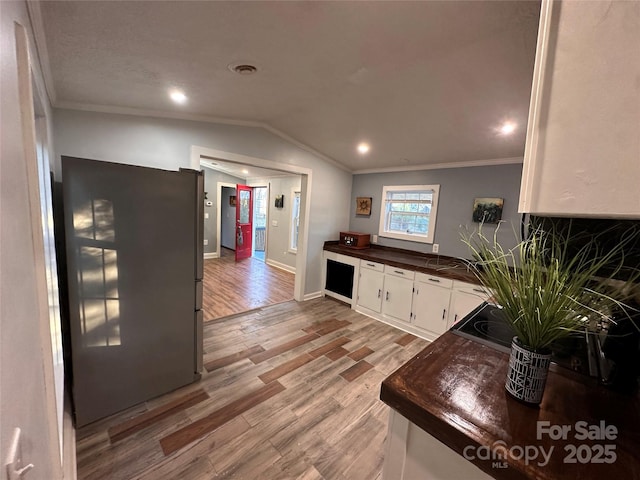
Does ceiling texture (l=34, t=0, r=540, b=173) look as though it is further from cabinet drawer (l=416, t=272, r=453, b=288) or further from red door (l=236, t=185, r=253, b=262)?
red door (l=236, t=185, r=253, b=262)

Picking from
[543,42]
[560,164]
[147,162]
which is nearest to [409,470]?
[560,164]

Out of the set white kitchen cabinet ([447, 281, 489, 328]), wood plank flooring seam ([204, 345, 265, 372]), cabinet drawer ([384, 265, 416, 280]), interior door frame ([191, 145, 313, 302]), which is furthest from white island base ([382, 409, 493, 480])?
interior door frame ([191, 145, 313, 302])

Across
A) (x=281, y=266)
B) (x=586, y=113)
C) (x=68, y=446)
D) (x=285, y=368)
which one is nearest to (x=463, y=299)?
(x=285, y=368)

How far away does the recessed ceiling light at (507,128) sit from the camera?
2248 millimetres

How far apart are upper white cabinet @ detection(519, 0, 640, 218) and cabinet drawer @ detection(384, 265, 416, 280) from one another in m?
2.72

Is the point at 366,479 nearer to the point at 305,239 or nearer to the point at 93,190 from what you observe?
the point at 93,190

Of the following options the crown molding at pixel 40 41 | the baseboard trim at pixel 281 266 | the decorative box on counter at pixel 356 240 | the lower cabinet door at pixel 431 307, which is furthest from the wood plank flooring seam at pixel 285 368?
the baseboard trim at pixel 281 266

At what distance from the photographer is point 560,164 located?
53 cm

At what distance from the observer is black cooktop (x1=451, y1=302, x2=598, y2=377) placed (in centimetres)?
110

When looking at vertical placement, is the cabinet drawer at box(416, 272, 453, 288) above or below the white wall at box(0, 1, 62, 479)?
below

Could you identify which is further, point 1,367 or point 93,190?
point 93,190

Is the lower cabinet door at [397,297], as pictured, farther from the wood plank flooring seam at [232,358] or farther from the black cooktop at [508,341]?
the wood plank flooring seam at [232,358]

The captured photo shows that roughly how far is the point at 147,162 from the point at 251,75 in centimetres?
143

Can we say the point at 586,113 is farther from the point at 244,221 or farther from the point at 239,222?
the point at 244,221
